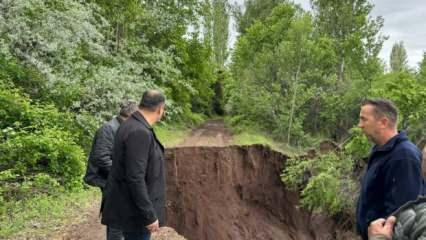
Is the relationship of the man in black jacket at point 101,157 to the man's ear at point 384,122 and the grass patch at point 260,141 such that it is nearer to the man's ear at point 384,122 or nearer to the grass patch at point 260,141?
the man's ear at point 384,122

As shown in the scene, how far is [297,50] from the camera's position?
22.1 metres

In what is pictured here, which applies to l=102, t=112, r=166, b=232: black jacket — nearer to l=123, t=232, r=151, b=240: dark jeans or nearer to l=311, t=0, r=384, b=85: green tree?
l=123, t=232, r=151, b=240: dark jeans

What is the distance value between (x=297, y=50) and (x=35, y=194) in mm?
15947

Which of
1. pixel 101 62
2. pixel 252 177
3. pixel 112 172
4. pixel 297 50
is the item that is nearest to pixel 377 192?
pixel 112 172

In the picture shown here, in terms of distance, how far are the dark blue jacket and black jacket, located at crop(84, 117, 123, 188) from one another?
8.70 ft

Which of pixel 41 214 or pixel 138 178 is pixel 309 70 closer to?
pixel 41 214

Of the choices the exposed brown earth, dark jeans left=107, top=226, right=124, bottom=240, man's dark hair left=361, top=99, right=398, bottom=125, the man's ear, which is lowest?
the exposed brown earth

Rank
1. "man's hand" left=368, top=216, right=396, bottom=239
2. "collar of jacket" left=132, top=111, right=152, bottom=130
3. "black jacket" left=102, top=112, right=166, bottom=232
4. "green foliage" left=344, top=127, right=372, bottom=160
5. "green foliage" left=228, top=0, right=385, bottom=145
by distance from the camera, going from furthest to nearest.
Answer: "green foliage" left=228, top=0, right=385, bottom=145 < "green foliage" left=344, top=127, right=372, bottom=160 < "collar of jacket" left=132, top=111, right=152, bottom=130 < "black jacket" left=102, top=112, right=166, bottom=232 < "man's hand" left=368, top=216, right=396, bottom=239

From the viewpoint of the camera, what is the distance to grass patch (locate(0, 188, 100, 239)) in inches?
261

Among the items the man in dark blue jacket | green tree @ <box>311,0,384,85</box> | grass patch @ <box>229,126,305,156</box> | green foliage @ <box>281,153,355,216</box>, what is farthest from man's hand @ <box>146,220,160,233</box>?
green tree @ <box>311,0,384,85</box>

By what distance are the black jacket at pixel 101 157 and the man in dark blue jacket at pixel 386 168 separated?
2.62m

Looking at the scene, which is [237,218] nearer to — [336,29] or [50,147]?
[50,147]

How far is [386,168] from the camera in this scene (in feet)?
10.3

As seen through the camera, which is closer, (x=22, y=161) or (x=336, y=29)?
(x=22, y=161)
